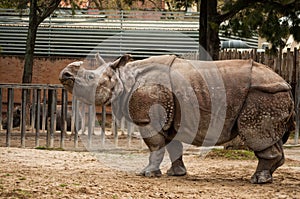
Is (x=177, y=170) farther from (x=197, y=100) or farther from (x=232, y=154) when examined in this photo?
(x=232, y=154)

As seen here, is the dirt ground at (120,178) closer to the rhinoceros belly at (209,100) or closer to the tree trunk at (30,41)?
the rhinoceros belly at (209,100)

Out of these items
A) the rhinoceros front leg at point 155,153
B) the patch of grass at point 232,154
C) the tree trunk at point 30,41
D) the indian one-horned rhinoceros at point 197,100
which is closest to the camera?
the indian one-horned rhinoceros at point 197,100

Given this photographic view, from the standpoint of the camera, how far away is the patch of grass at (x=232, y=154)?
12.6 m

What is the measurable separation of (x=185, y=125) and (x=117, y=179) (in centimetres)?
119

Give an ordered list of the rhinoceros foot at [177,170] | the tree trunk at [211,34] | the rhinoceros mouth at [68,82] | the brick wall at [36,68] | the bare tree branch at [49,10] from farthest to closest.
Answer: the brick wall at [36,68]
the bare tree branch at [49,10]
the tree trunk at [211,34]
the rhinoceros foot at [177,170]
the rhinoceros mouth at [68,82]

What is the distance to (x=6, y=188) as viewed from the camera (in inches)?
311

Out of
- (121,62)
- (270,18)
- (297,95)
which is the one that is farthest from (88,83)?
(297,95)

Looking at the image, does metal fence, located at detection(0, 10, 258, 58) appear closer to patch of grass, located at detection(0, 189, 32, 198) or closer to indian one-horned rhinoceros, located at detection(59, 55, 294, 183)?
indian one-horned rhinoceros, located at detection(59, 55, 294, 183)

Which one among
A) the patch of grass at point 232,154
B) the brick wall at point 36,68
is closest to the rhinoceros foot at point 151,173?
the patch of grass at point 232,154

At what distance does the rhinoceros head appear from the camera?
9516mm

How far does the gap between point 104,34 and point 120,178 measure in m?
20.8

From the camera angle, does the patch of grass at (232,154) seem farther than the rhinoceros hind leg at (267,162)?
Yes

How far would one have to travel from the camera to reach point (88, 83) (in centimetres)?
953

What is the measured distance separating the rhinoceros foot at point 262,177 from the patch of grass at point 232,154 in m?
3.13
